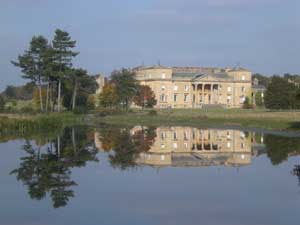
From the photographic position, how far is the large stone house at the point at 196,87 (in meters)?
126

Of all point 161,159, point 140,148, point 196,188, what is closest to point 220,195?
point 196,188

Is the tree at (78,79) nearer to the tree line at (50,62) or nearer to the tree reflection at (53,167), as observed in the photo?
the tree line at (50,62)

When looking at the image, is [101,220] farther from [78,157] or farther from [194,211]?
[78,157]

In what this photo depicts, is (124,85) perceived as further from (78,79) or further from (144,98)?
(78,79)

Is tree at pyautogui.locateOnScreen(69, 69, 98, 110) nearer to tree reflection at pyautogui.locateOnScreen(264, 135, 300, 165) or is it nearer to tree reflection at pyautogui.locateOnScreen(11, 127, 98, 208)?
tree reflection at pyautogui.locateOnScreen(11, 127, 98, 208)

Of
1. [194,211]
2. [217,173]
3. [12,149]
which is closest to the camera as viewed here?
[194,211]

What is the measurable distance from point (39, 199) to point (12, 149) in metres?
14.6

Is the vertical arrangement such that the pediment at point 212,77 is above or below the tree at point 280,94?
above

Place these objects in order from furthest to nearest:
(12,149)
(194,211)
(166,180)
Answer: (12,149) < (166,180) < (194,211)

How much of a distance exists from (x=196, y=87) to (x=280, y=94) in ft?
167

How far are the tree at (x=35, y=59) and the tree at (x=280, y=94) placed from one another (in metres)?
31.6

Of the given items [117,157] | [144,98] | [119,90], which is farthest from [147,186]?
Result: [144,98]

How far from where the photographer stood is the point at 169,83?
416ft

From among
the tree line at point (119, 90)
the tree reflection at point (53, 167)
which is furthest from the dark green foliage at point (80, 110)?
the tree reflection at point (53, 167)
